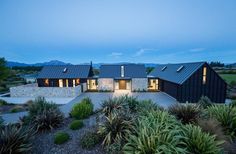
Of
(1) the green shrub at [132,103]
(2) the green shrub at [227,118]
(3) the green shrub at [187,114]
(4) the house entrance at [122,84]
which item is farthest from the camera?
(4) the house entrance at [122,84]

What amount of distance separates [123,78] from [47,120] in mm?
16074

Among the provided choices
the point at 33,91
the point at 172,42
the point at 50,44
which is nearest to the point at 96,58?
the point at 50,44

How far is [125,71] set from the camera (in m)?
23.9

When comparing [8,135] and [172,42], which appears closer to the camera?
[8,135]

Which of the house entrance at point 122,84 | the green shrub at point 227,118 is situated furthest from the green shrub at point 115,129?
the house entrance at point 122,84

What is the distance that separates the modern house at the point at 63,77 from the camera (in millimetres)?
22828

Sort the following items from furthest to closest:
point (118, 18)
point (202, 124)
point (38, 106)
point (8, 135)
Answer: point (118, 18) < point (38, 106) < point (202, 124) < point (8, 135)

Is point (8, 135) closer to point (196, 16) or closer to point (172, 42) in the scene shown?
point (196, 16)

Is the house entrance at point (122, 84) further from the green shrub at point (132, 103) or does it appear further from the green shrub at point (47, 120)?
the green shrub at point (47, 120)

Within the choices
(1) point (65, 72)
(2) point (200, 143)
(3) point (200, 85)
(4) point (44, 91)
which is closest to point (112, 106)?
(2) point (200, 143)

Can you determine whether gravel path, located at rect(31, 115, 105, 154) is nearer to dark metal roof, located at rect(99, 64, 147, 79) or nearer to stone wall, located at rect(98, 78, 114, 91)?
stone wall, located at rect(98, 78, 114, 91)

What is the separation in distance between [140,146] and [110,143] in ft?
5.48

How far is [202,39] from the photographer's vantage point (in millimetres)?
45500

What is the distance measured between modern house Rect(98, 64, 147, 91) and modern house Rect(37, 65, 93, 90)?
9.87 ft
